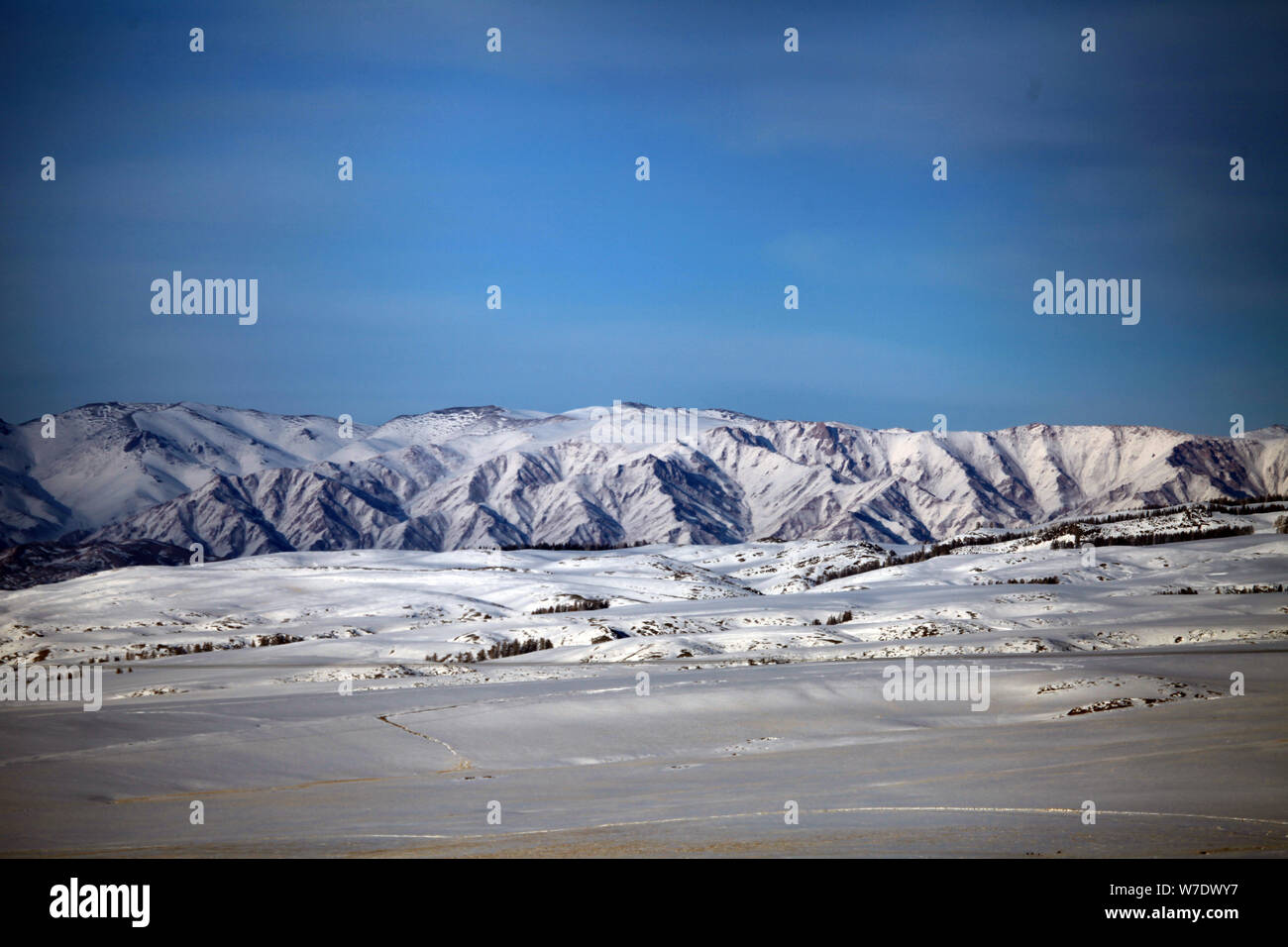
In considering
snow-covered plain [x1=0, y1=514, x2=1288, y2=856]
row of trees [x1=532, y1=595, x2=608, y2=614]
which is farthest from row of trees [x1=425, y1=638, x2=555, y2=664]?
row of trees [x1=532, y1=595, x2=608, y2=614]

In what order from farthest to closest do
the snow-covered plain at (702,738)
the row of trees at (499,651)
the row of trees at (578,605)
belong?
the row of trees at (578,605) → the row of trees at (499,651) → the snow-covered plain at (702,738)

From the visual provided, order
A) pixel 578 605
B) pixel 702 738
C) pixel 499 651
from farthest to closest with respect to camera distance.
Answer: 1. pixel 578 605
2. pixel 499 651
3. pixel 702 738

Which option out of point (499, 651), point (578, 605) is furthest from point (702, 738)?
point (578, 605)

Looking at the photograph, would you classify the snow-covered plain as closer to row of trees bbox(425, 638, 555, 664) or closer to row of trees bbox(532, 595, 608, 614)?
row of trees bbox(425, 638, 555, 664)

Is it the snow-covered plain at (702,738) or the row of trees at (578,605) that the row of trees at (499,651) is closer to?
the snow-covered plain at (702,738)

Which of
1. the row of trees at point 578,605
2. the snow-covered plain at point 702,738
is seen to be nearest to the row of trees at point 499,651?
the snow-covered plain at point 702,738

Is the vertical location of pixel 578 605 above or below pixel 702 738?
below

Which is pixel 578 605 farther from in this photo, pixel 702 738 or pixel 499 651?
pixel 702 738

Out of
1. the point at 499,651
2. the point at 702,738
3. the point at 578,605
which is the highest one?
the point at 702,738
